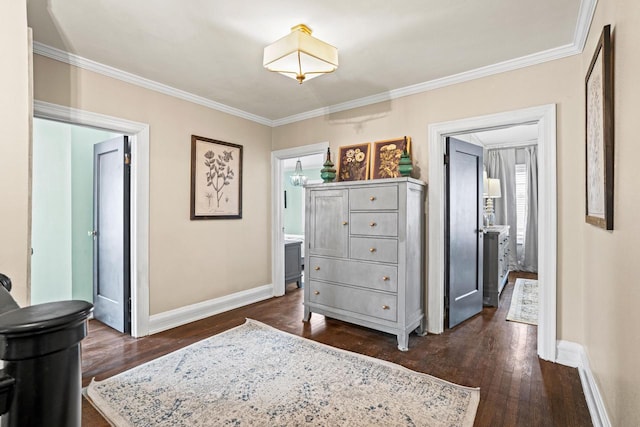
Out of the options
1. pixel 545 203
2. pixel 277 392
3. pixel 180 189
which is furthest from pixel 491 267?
pixel 180 189

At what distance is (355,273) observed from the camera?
3170 millimetres

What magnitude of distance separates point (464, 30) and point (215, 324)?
3.51m

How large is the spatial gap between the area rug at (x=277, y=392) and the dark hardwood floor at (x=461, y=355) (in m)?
0.15

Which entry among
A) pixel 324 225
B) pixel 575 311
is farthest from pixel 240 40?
pixel 575 311

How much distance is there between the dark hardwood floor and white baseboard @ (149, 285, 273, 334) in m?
0.10

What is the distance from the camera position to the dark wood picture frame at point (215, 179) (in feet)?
11.9

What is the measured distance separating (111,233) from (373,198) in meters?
2.73

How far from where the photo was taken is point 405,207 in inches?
113

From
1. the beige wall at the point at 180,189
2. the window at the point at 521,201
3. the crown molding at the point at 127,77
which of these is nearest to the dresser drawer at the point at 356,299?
the beige wall at the point at 180,189

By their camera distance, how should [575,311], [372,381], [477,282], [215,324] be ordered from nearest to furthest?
[372,381] < [575,311] < [215,324] < [477,282]

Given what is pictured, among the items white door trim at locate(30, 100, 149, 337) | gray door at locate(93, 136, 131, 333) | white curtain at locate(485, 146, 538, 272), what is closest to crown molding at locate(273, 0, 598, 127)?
white door trim at locate(30, 100, 149, 337)

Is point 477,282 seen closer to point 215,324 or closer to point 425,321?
point 425,321

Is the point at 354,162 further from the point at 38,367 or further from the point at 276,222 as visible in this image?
the point at 38,367

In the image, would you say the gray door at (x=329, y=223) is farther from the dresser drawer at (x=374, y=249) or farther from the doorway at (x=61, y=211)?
the doorway at (x=61, y=211)
